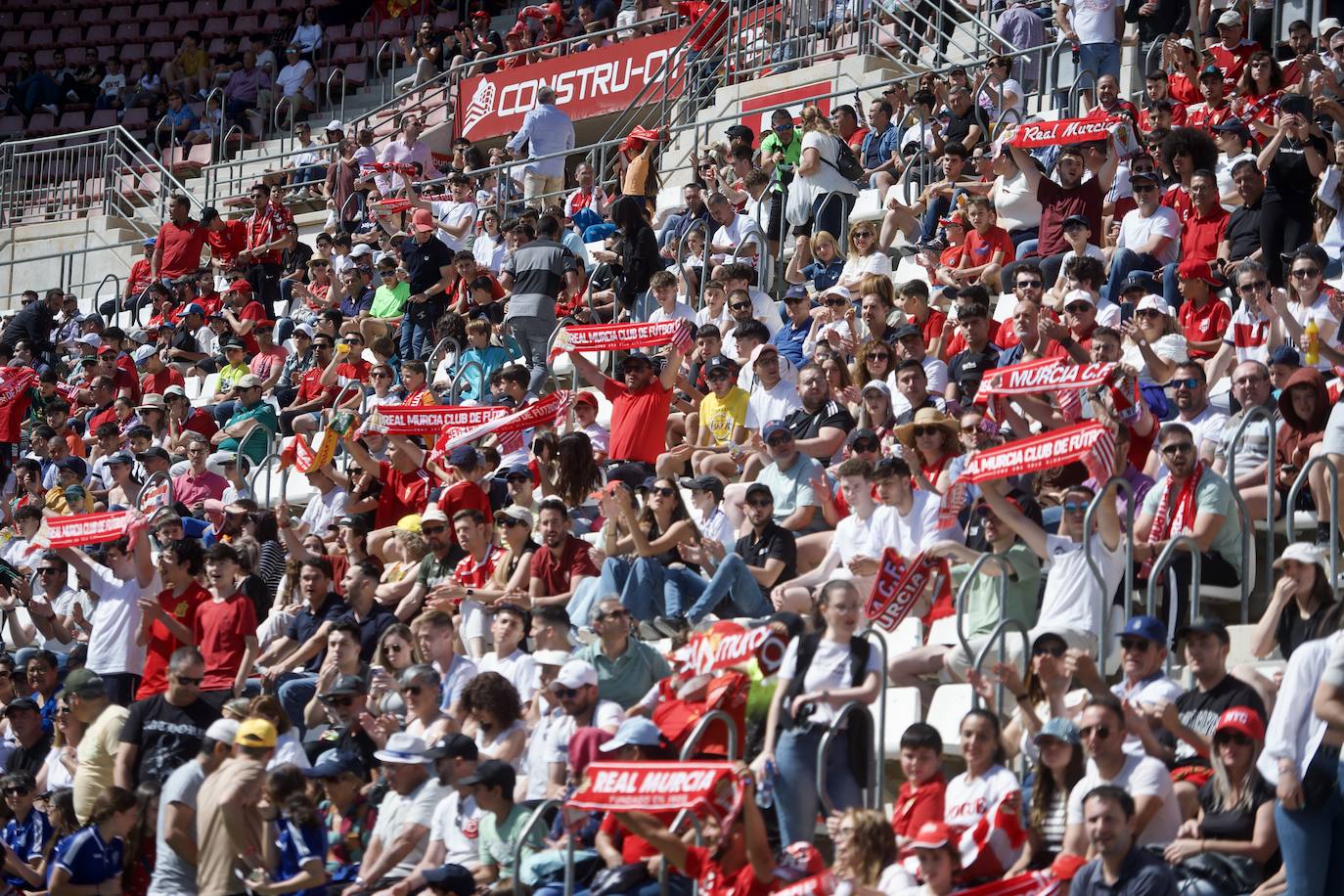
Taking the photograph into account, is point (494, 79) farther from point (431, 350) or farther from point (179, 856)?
point (179, 856)

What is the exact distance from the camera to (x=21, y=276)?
1066 inches

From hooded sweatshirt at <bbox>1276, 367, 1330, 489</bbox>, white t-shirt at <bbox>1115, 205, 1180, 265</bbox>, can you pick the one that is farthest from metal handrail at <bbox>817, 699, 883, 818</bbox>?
white t-shirt at <bbox>1115, 205, 1180, 265</bbox>

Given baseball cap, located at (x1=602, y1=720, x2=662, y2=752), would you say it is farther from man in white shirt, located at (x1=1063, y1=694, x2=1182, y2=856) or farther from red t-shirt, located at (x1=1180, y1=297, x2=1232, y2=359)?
red t-shirt, located at (x1=1180, y1=297, x2=1232, y2=359)

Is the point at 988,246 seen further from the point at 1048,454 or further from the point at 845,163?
the point at 1048,454

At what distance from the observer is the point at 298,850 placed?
1050cm

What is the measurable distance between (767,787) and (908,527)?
2298 mm

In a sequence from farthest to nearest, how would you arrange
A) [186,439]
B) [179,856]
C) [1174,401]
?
[186,439] < [1174,401] < [179,856]

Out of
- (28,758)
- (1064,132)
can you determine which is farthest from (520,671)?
(1064,132)

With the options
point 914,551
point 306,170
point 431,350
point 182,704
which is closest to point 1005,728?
point 914,551

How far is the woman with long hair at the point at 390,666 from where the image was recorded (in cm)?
1178

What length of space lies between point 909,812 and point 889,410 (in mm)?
4348

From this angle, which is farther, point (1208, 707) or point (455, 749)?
point (455, 749)

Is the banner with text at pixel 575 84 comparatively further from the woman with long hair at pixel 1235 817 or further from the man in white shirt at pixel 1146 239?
the woman with long hair at pixel 1235 817

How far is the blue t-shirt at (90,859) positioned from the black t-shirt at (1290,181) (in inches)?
300
